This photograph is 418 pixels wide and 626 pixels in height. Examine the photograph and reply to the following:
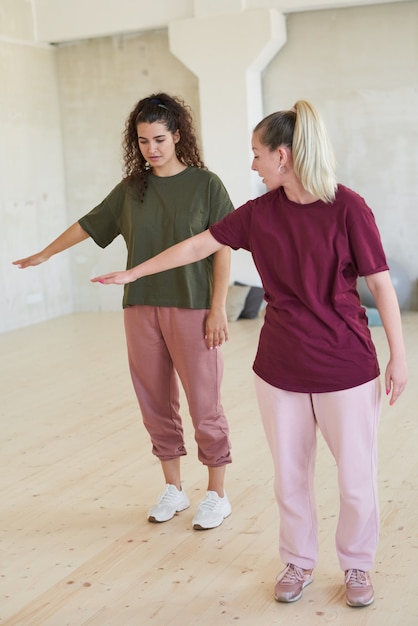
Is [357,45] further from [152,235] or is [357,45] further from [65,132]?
[152,235]

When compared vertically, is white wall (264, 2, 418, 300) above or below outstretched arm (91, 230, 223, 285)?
above

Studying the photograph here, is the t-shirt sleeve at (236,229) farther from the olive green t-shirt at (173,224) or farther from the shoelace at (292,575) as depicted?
the shoelace at (292,575)

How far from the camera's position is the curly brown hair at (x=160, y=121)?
2984 mm

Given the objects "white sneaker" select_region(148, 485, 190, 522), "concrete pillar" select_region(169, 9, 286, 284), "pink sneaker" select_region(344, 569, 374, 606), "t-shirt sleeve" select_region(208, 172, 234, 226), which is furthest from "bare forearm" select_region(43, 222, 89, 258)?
"concrete pillar" select_region(169, 9, 286, 284)

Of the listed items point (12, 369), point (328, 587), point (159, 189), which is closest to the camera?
point (328, 587)

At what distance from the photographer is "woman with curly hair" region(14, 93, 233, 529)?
9.86 ft

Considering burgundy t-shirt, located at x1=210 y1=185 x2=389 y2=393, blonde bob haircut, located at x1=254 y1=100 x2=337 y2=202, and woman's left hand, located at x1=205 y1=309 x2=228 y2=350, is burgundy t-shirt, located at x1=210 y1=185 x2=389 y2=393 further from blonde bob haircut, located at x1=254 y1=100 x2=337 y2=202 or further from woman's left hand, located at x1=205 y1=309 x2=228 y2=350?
woman's left hand, located at x1=205 y1=309 x2=228 y2=350

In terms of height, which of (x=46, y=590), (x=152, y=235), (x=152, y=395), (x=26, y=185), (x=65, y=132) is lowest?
(x=46, y=590)

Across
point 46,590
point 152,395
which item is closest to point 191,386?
point 152,395

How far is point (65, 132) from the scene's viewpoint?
30.0 ft

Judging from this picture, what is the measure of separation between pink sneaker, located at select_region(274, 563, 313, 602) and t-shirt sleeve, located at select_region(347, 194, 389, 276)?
0.91m

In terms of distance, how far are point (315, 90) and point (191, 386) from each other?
5.75 metres

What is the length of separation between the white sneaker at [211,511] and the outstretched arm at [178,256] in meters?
1.05

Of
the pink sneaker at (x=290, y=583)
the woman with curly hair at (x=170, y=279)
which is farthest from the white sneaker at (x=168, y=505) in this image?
the pink sneaker at (x=290, y=583)
